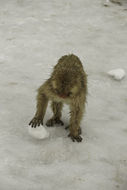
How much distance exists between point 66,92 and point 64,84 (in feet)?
0.30

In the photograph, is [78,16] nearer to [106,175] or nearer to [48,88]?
[48,88]

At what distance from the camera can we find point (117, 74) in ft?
19.8

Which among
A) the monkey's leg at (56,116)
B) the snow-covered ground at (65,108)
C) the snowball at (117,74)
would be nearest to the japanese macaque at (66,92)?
the monkey's leg at (56,116)

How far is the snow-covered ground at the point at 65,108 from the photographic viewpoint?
392cm

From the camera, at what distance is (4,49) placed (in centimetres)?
683

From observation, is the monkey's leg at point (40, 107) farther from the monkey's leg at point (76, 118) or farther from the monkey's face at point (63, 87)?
the monkey's face at point (63, 87)

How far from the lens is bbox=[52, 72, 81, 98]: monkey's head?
3758 mm

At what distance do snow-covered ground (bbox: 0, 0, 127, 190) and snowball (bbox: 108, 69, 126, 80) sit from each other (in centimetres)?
9

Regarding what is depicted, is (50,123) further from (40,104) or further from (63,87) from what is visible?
(63,87)

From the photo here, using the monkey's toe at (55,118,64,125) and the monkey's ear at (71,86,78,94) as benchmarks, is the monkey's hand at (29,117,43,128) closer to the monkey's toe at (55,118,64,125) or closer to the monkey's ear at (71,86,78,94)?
the monkey's toe at (55,118,64,125)

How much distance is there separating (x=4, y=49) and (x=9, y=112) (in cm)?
220

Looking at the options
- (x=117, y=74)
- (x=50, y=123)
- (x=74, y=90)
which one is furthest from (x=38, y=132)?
(x=117, y=74)

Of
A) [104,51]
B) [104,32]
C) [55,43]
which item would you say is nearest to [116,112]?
[104,51]

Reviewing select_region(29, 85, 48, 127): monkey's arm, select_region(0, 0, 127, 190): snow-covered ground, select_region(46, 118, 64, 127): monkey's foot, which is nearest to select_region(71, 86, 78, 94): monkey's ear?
select_region(29, 85, 48, 127): monkey's arm
